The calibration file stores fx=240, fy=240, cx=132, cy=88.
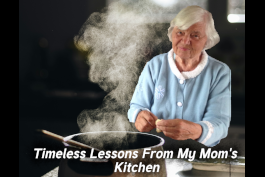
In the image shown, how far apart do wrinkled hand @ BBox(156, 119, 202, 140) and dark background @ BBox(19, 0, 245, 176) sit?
26 centimetres

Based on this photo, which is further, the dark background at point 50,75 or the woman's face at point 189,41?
the dark background at point 50,75

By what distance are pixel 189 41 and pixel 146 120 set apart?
0.30 m

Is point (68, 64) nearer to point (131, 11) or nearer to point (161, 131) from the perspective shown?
point (131, 11)

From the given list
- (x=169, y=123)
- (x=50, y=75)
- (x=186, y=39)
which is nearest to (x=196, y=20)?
(x=186, y=39)

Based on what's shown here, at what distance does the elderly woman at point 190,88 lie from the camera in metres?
0.77

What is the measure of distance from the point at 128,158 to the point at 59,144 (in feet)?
1.22

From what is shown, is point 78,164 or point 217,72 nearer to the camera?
point 78,164

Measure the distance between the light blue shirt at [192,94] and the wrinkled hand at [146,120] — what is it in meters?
0.02

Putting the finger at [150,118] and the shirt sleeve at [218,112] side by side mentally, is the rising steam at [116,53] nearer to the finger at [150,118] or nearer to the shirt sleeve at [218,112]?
the finger at [150,118]

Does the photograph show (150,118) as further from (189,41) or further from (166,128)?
(189,41)

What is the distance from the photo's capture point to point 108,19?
2.87 ft

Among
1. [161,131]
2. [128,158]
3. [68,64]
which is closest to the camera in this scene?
[128,158]

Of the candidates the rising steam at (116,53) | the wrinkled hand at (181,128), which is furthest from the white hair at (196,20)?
the wrinkled hand at (181,128)

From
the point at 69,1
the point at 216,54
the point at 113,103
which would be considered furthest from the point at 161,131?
the point at 69,1
